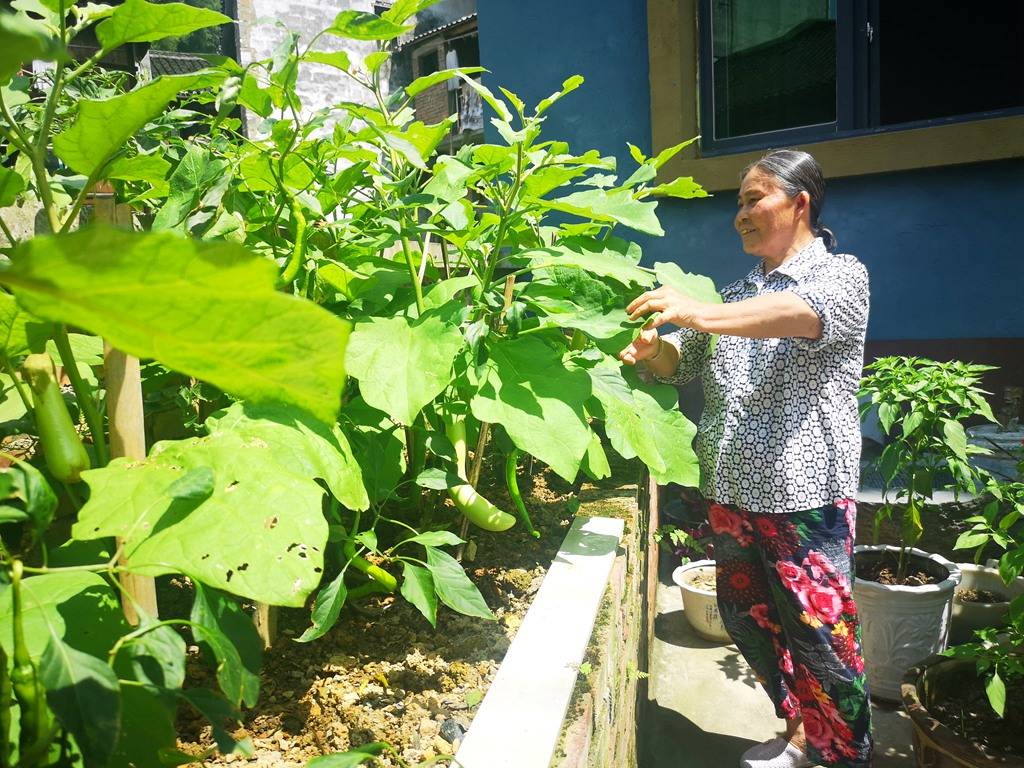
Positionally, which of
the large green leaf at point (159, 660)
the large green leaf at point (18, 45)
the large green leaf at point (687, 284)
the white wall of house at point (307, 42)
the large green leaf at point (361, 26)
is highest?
the white wall of house at point (307, 42)

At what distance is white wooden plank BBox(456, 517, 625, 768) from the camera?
0.97 m

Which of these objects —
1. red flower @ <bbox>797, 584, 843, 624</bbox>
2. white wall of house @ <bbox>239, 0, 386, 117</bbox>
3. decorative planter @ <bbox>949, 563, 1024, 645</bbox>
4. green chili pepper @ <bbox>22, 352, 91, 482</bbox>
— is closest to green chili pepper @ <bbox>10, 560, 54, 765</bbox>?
green chili pepper @ <bbox>22, 352, 91, 482</bbox>

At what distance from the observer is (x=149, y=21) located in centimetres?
87

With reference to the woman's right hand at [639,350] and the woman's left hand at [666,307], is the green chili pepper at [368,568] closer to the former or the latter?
the woman's left hand at [666,307]

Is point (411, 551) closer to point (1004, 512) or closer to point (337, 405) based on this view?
point (337, 405)

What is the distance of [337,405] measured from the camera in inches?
14.5

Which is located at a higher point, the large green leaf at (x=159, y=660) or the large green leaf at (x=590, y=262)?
the large green leaf at (x=590, y=262)

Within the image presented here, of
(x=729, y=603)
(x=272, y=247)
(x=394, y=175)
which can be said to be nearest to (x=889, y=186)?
(x=729, y=603)

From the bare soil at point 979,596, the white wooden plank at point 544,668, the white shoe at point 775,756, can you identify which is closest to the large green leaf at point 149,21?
the white wooden plank at point 544,668

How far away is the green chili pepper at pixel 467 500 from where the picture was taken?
4.68ft

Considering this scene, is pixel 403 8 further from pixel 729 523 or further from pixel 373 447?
pixel 729 523

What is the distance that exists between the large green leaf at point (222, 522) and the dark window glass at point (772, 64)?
3292mm

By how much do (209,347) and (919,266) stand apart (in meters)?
3.42

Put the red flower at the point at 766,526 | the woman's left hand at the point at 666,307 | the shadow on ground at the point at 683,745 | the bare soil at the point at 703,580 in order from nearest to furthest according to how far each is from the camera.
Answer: the woman's left hand at the point at 666,307 < the red flower at the point at 766,526 < the shadow on ground at the point at 683,745 < the bare soil at the point at 703,580
